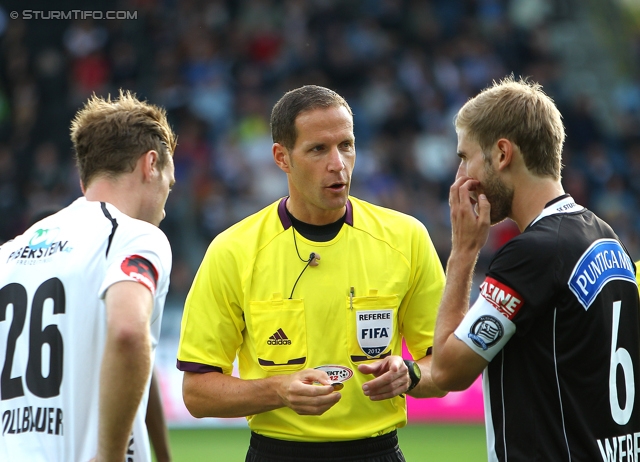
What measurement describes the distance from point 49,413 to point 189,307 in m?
0.99

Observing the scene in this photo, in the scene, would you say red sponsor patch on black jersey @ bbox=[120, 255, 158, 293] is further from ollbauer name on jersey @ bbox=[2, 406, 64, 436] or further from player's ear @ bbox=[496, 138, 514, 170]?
player's ear @ bbox=[496, 138, 514, 170]

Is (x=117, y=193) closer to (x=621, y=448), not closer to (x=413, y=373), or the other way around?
(x=413, y=373)

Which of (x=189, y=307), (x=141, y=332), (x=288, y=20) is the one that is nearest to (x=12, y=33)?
(x=288, y=20)

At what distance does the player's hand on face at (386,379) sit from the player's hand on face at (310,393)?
15cm

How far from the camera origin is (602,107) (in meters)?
16.8

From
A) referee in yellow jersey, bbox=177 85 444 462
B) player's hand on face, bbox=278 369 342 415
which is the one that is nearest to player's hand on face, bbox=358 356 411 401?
referee in yellow jersey, bbox=177 85 444 462

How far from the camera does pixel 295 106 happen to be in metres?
4.06

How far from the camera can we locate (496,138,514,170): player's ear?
128 inches

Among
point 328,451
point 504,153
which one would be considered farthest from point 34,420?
point 504,153

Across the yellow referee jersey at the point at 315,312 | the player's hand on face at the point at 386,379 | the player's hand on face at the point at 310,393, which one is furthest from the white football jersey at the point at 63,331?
the player's hand on face at the point at 386,379

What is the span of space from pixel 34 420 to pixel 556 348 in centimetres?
189

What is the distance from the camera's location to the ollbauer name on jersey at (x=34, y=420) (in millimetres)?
3043

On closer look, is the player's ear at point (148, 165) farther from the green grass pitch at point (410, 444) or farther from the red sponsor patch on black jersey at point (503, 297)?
the green grass pitch at point (410, 444)

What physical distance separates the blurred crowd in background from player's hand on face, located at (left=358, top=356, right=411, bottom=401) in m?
9.55
